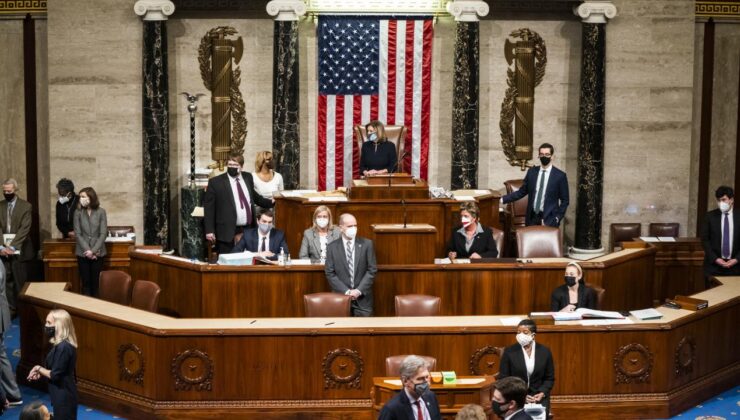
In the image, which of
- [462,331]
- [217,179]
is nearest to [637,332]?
[462,331]

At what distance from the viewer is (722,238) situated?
45.5 feet

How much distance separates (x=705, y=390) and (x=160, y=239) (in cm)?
795

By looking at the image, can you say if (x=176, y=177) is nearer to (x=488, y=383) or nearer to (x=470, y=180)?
(x=470, y=180)

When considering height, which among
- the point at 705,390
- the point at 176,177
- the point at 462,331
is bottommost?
the point at 705,390

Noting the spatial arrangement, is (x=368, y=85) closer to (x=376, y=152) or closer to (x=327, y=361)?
(x=376, y=152)

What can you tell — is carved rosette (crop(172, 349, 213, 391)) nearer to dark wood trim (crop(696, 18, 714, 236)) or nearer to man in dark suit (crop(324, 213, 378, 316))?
man in dark suit (crop(324, 213, 378, 316))

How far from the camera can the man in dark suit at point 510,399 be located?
8.11 metres

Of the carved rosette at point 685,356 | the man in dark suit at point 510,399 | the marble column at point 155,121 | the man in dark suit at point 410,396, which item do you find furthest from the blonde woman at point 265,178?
the man in dark suit at point 510,399

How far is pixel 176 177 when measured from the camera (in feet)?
56.1

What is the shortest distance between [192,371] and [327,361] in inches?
47.9

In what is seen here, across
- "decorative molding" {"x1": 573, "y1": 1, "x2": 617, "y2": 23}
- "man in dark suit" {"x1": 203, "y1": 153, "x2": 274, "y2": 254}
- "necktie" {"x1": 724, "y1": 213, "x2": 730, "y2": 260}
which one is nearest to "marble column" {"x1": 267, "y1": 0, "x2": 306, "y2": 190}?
"man in dark suit" {"x1": 203, "y1": 153, "x2": 274, "y2": 254}

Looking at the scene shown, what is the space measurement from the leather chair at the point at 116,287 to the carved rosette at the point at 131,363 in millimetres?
1403

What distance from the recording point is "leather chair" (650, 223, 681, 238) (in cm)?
1659

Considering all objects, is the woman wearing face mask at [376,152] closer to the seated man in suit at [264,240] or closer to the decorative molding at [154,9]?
the seated man in suit at [264,240]
